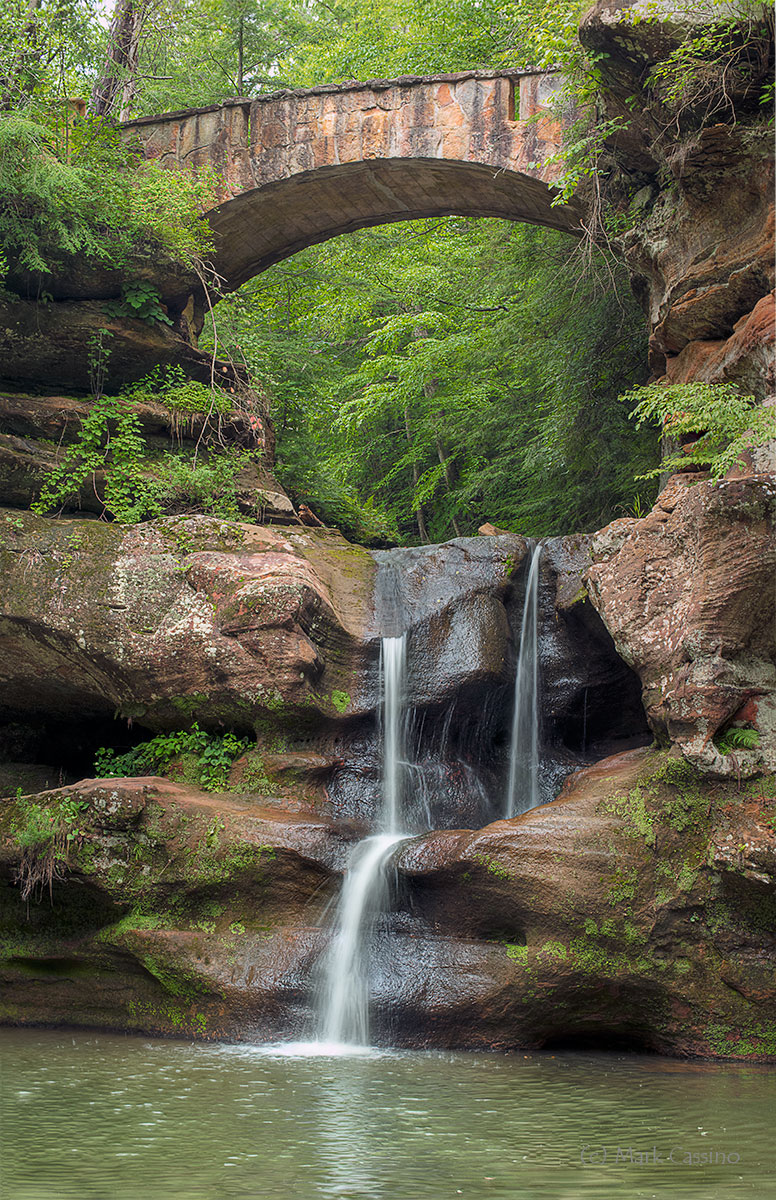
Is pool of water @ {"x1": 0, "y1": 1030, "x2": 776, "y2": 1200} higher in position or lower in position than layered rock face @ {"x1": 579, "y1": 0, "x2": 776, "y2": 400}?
lower

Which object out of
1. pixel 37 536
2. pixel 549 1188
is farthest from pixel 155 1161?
pixel 37 536

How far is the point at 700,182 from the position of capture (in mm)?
9141

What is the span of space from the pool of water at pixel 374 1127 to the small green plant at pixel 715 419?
13.7 ft

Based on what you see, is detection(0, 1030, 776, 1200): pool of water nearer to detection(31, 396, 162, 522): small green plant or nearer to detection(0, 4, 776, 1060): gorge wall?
detection(0, 4, 776, 1060): gorge wall

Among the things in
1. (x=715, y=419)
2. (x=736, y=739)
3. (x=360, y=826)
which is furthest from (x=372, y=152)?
(x=736, y=739)

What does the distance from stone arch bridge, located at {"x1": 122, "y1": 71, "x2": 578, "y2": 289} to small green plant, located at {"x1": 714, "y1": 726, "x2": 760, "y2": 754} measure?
20.8 ft

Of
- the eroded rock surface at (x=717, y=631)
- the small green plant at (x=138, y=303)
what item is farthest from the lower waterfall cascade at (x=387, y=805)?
the small green plant at (x=138, y=303)

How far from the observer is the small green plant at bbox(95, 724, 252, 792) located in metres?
8.88

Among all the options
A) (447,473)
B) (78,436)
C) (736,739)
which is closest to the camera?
(736,739)

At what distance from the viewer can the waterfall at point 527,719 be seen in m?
9.23

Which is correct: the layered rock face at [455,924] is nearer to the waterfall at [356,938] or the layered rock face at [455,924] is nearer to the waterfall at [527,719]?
the waterfall at [356,938]

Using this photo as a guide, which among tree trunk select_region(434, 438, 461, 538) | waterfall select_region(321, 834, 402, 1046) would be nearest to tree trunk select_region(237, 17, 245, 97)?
tree trunk select_region(434, 438, 461, 538)

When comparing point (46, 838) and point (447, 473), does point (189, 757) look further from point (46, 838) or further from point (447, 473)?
point (447, 473)

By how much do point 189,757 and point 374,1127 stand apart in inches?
195
